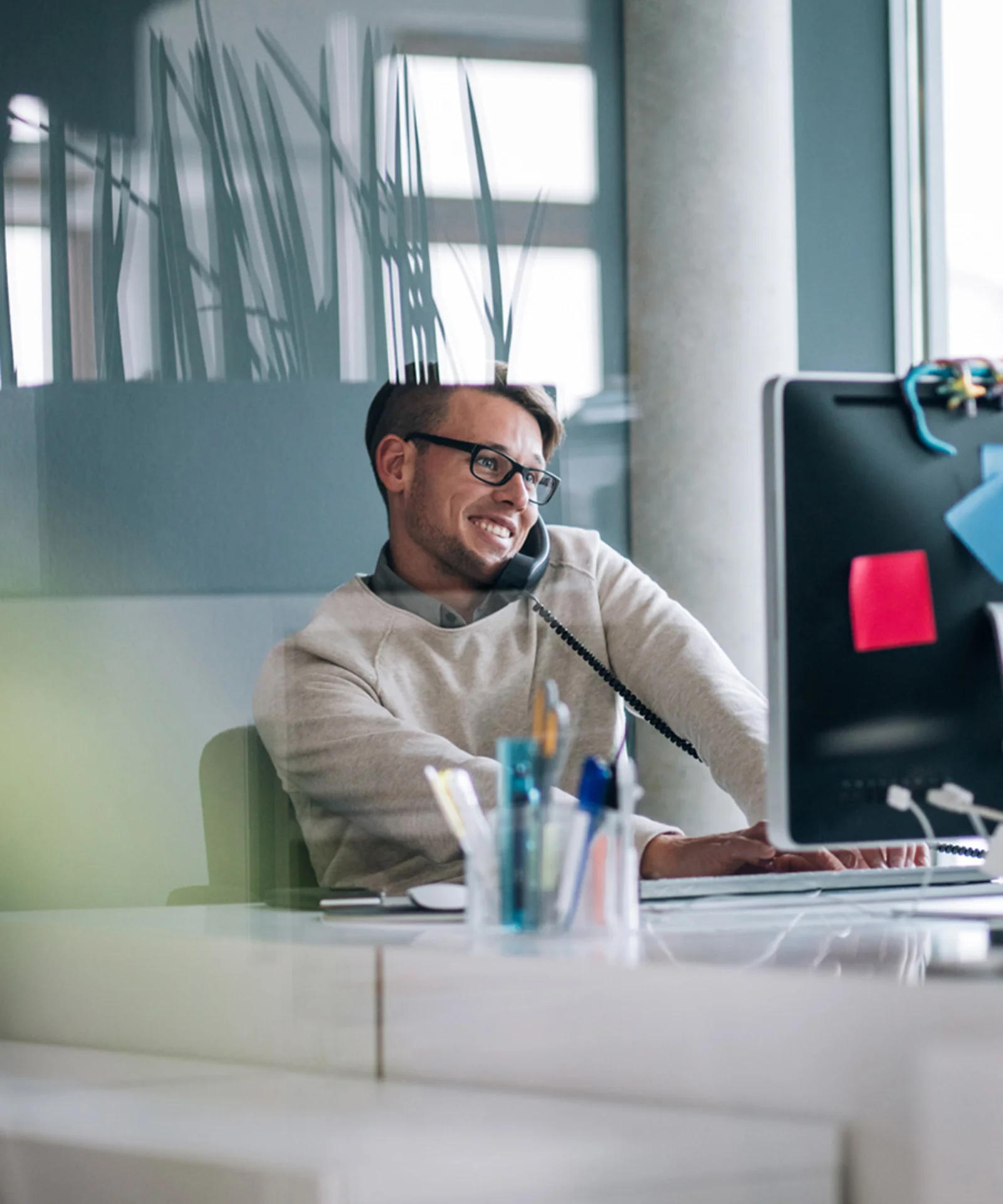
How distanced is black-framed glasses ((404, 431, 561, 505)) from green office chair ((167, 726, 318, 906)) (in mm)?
524

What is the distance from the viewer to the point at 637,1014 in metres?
0.95

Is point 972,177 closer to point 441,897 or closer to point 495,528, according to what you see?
point 495,528

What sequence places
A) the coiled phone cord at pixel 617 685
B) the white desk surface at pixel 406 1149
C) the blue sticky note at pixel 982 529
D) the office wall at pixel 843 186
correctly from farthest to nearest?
the office wall at pixel 843 186 < the coiled phone cord at pixel 617 685 < the blue sticky note at pixel 982 529 < the white desk surface at pixel 406 1149

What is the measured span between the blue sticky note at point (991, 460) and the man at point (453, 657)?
46cm

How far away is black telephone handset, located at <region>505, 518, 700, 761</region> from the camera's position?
6.42 ft

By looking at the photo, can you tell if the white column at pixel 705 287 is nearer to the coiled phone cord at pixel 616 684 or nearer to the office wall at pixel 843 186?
the office wall at pixel 843 186

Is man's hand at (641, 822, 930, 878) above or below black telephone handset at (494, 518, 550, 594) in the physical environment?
below

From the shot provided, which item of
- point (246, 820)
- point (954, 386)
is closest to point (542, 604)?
point (246, 820)

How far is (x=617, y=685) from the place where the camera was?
1980mm

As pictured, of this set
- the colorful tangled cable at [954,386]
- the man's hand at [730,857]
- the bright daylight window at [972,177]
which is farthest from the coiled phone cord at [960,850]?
the bright daylight window at [972,177]

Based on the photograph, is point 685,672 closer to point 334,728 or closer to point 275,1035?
point 334,728

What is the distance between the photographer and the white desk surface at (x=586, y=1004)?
883 mm

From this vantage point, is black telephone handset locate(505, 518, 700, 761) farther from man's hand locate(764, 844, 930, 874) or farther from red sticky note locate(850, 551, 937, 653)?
red sticky note locate(850, 551, 937, 653)

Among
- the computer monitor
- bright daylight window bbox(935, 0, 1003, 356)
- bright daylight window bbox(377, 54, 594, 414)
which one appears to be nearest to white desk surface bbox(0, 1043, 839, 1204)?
the computer monitor
